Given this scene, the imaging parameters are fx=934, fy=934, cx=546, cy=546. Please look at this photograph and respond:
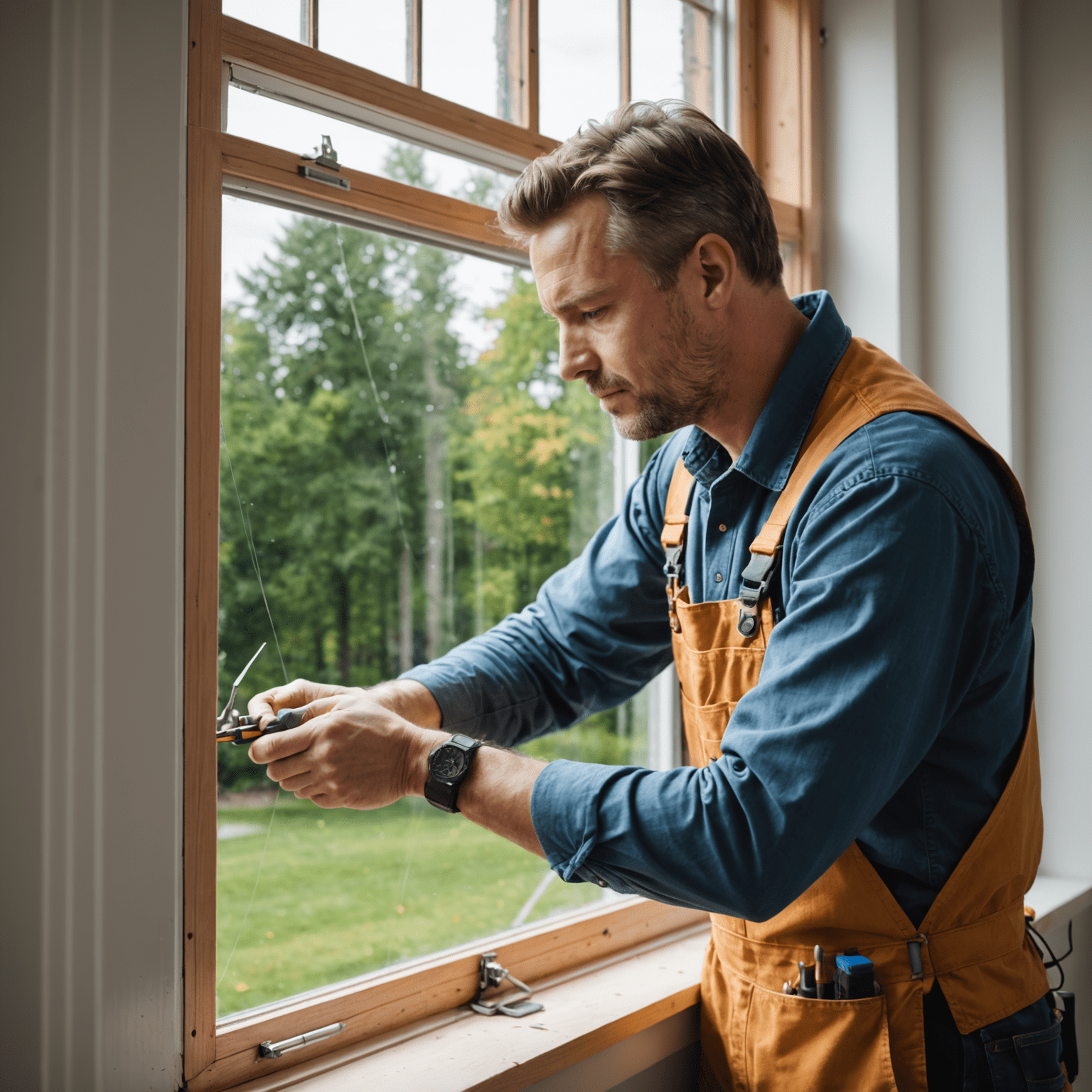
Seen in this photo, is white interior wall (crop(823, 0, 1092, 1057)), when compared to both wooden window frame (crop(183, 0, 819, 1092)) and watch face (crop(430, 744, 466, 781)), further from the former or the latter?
watch face (crop(430, 744, 466, 781))

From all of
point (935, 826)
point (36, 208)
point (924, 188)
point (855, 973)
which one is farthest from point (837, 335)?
point (924, 188)

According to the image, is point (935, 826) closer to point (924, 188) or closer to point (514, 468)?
point (924, 188)

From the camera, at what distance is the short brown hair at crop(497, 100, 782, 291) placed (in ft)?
3.33

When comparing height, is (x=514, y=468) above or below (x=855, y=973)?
above

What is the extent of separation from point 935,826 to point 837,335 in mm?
536

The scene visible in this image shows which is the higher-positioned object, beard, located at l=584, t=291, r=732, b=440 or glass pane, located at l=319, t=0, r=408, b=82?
glass pane, located at l=319, t=0, r=408, b=82

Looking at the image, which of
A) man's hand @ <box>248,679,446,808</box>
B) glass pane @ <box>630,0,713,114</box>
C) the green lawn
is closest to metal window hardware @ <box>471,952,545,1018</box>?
man's hand @ <box>248,679,446,808</box>

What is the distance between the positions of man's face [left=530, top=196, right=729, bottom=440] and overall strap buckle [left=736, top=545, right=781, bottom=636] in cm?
19

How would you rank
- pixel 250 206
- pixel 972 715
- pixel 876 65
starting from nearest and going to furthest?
pixel 972 715, pixel 250 206, pixel 876 65

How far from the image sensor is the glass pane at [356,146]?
3.53ft

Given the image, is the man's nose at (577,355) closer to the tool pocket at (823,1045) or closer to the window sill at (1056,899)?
the tool pocket at (823,1045)

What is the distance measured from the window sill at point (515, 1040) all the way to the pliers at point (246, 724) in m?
0.39

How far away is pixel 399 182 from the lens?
1.19 meters

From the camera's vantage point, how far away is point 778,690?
815 millimetres
